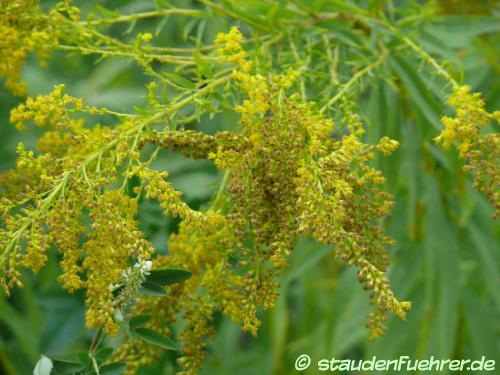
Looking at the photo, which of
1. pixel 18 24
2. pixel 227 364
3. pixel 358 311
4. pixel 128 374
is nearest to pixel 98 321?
pixel 128 374

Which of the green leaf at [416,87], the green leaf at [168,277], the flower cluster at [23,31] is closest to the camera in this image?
the green leaf at [168,277]

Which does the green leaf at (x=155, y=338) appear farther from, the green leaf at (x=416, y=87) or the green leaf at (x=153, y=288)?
the green leaf at (x=416, y=87)

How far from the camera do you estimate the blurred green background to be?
1.80 m

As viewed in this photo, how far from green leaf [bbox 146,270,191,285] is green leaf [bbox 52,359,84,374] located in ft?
0.72

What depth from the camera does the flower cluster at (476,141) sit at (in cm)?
120

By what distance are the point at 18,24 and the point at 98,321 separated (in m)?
0.65

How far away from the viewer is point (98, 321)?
119 cm

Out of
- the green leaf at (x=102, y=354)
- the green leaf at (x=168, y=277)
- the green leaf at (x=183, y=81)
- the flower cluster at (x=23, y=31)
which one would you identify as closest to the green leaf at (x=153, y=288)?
the green leaf at (x=168, y=277)

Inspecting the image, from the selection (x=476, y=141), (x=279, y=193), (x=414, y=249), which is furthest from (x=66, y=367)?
(x=414, y=249)

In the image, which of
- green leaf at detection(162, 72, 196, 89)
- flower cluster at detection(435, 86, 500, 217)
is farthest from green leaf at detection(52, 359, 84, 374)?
flower cluster at detection(435, 86, 500, 217)

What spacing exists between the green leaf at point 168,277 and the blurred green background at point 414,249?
0.23m

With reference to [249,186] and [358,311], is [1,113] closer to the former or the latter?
[358,311]

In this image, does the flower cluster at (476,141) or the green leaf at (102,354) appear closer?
the flower cluster at (476,141)

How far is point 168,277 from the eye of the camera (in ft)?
4.37
